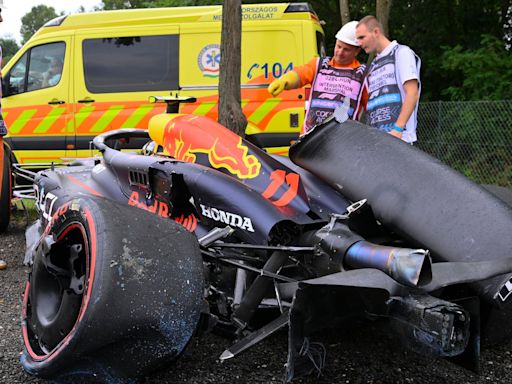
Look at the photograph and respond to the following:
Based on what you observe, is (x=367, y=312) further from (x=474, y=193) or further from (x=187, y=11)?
(x=187, y=11)

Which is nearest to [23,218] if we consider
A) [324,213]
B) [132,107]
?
[132,107]

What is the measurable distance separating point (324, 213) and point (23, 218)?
443 cm

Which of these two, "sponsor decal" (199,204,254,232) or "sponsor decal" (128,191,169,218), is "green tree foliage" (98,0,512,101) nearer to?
"sponsor decal" (128,191,169,218)

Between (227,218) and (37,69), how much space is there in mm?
7122

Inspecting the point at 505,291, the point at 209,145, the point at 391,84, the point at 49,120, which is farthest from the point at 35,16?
the point at 505,291

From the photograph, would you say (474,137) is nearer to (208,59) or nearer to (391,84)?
(208,59)

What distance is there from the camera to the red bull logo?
2.82 metres

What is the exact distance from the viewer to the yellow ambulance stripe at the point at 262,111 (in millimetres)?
8250

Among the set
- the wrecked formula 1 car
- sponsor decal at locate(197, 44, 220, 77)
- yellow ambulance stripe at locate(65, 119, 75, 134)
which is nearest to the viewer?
the wrecked formula 1 car

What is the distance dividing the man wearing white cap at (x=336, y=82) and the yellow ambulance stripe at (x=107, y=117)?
4.78 metres

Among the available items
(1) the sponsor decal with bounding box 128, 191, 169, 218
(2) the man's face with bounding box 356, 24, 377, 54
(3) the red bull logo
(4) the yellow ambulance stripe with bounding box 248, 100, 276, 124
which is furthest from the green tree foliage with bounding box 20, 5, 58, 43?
(1) the sponsor decal with bounding box 128, 191, 169, 218

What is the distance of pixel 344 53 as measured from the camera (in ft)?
Result: 13.5

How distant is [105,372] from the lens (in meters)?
2.02

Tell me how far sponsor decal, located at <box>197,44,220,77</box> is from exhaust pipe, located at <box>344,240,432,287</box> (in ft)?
21.7
